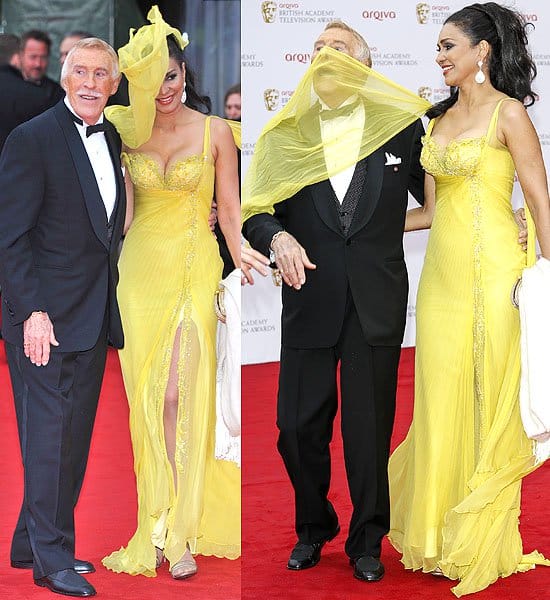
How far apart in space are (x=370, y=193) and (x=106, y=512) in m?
1.36

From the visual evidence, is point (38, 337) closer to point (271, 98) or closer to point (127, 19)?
point (127, 19)

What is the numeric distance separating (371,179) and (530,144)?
1.79 ft

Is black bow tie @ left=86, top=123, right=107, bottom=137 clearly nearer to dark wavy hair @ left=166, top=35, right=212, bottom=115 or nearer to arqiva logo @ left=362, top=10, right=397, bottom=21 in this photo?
dark wavy hair @ left=166, top=35, right=212, bottom=115

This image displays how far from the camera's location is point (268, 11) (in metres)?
8.09

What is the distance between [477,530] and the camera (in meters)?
4.14

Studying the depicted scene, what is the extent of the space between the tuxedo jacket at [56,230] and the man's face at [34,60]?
101 mm

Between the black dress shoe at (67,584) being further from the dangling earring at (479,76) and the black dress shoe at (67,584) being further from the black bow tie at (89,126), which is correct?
the dangling earring at (479,76)

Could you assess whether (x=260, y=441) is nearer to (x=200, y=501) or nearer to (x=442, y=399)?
(x=442, y=399)

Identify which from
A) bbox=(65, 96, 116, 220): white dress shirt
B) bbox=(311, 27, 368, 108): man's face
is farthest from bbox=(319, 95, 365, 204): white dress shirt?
bbox=(65, 96, 116, 220): white dress shirt

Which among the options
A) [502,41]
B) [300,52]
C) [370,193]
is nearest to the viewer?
[370,193]

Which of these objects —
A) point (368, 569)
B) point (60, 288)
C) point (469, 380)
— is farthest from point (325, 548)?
point (60, 288)

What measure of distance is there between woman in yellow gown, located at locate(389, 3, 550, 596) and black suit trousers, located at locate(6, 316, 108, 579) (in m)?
1.32

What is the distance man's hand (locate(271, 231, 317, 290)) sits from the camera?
3.91 meters

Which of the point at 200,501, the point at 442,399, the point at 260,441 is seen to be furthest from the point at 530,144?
the point at 260,441
